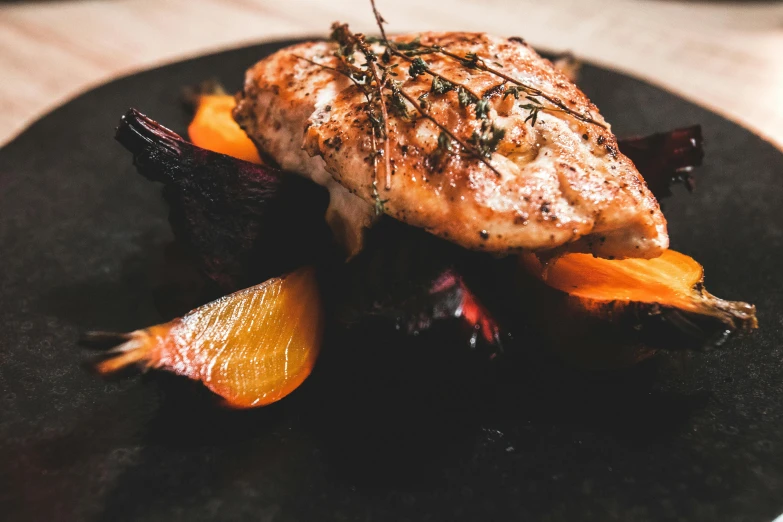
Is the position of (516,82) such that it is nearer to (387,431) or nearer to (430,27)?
(387,431)

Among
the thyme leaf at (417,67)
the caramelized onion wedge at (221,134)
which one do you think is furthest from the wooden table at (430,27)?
the thyme leaf at (417,67)

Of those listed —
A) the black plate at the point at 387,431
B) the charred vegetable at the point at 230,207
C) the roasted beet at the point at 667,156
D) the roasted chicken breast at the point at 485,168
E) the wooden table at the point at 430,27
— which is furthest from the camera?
the wooden table at the point at 430,27

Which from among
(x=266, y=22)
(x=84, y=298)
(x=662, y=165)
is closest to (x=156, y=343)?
(x=84, y=298)

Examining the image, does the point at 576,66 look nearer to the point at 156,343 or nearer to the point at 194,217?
the point at 194,217

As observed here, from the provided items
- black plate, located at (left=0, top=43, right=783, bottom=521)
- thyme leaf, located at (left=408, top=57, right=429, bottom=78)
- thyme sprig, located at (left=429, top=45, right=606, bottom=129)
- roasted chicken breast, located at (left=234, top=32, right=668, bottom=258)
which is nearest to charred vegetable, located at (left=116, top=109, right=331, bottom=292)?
roasted chicken breast, located at (left=234, top=32, right=668, bottom=258)

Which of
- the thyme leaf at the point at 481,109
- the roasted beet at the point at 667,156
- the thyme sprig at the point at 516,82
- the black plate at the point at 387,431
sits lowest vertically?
the black plate at the point at 387,431

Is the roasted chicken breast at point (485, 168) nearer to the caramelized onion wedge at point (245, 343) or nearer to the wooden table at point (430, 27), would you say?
the caramelized onion wedge at point (245, 343)

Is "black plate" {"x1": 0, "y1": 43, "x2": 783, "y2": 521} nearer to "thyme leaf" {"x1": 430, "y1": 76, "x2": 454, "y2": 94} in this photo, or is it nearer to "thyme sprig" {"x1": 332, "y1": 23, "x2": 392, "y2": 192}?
"thyme sprig" {"x1": 332, "y1": 23, "x2": 392, "y2": 192}
